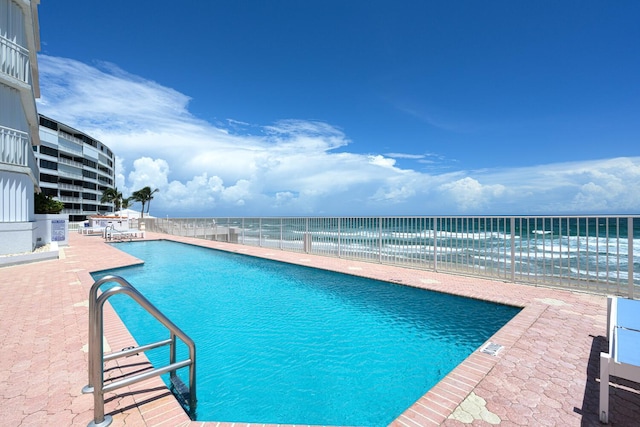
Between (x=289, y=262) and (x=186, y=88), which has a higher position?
(x=186, y=88)

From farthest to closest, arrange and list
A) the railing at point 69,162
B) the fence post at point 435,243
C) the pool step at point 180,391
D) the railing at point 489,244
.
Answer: the railing at point 69,162 → the fence post at point 435,243 → the railing at point 489,244 → the pool step at point 180,391

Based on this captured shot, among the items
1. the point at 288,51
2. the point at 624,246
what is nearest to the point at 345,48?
the point at 288,51

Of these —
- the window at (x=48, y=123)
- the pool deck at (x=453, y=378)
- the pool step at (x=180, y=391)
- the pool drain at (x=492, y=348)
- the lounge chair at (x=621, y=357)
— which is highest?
the window at (x=48, y=123)

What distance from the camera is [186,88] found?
1972cm

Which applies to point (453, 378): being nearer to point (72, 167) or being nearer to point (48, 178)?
point (48, 178)

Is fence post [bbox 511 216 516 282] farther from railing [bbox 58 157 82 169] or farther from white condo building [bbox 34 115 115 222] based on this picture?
railing [bbox 58 157 82 169]

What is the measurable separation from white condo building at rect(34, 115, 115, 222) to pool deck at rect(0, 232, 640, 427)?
48459 mm

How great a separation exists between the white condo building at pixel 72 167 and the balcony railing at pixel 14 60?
124ft

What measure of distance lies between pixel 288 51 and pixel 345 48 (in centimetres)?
393

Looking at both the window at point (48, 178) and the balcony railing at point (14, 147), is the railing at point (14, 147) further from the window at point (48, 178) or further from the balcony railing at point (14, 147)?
the window at point (48, 178)

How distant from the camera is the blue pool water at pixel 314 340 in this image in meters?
3.10

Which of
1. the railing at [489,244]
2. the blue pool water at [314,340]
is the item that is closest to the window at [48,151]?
the railing at [489,244]

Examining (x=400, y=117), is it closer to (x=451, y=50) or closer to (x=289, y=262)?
(x=451, y=50)

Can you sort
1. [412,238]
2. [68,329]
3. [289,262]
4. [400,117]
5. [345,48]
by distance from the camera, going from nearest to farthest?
[68,329], [412,238], [289,262], [345,48], [400,117]
